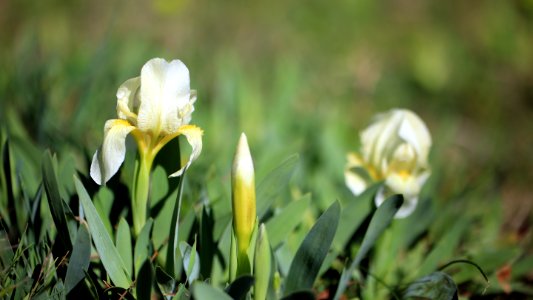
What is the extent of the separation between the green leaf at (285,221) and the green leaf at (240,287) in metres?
0.30

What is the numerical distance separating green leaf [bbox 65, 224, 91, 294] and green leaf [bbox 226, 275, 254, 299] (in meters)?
0.26

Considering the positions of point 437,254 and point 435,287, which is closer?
point 435,287

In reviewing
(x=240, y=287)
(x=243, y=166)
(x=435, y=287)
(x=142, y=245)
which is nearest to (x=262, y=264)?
(x=240, y=287)

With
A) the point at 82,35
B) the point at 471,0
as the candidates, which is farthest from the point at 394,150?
the point at 471,0

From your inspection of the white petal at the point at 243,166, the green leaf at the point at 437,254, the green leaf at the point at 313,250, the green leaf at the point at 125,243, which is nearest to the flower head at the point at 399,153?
the green leaf at the point at 437,254

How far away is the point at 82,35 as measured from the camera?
10.9 feet

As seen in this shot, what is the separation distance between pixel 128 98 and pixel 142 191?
18cm

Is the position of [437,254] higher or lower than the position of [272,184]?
lower

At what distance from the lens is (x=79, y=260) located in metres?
1.04

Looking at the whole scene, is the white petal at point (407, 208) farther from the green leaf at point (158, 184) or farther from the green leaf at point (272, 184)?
the green leaf at point (158, 184)

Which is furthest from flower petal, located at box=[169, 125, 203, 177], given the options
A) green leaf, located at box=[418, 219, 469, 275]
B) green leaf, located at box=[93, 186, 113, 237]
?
green leaf, located at box=[418, 219, 469, 275]

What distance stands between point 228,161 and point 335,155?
394 millimetres

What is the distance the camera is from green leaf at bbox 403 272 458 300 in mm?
1166

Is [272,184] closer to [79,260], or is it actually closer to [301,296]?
[301,296]
